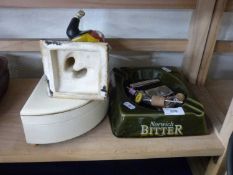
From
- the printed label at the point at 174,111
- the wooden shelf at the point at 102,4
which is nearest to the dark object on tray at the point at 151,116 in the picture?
the printed label at the point at 174,111

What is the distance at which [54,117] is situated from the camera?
0.65 metres

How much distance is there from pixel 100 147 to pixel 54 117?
15 centimetres

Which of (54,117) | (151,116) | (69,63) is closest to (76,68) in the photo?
(69,63)

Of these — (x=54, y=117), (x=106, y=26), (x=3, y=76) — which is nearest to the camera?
(x=54, y=117)

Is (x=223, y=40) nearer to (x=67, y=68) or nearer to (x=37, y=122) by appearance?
(x=67, y=68)

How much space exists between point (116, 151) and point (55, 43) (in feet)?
1.06

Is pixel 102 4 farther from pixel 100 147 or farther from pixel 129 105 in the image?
pixel 100 147

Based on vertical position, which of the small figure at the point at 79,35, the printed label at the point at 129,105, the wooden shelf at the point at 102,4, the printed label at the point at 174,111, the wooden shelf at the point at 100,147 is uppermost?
the wooden shelf at the point at 102,4

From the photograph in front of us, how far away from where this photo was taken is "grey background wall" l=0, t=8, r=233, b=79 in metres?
0.92

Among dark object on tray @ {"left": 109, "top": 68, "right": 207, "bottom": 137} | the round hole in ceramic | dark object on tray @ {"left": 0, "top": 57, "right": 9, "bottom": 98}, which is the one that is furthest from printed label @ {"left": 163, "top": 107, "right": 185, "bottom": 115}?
dark object on tray @ {"left": 0, "top": 57, "right": 9, "bottom": 98}

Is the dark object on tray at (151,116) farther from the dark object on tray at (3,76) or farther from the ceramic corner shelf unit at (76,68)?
the dark object on tray at (3,76)

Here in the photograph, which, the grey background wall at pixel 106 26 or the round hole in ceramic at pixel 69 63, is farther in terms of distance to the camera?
the grey background wall at pixel 106 26

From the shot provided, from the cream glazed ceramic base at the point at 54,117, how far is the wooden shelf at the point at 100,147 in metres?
0.03

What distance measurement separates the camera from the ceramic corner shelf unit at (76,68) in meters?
0.64
